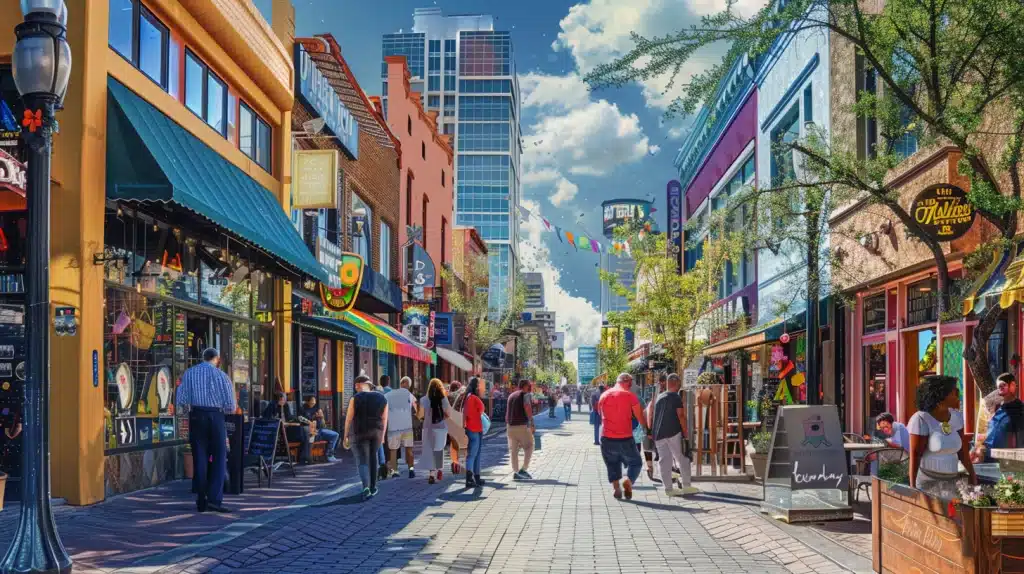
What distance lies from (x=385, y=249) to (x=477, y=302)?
2058cm

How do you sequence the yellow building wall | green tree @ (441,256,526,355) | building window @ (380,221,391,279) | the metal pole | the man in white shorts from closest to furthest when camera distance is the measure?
the metal pole
the yellow building wall
the man in white shorts
building window @ (380,221,391,279)
green tree @ (441,256,526,355)

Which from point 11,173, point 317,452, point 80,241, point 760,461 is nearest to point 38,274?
point 11,173

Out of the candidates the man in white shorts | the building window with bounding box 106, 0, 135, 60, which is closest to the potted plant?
the man in white shorts

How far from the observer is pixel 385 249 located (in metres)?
37.2

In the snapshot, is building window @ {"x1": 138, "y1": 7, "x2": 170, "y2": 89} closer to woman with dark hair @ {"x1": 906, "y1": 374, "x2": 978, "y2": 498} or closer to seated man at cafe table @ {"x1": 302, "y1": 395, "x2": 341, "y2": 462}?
seated man at cafe table @ {"x1": 302, "y1": 395, "x2": 341, "y2": 462}

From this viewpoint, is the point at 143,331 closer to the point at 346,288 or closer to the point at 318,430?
A: the point at 318,430

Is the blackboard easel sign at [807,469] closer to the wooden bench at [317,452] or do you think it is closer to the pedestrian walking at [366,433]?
the pedestrian walking at [366,433]

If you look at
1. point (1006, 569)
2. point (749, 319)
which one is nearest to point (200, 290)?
point (1006, 569)

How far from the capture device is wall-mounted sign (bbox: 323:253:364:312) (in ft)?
82.6

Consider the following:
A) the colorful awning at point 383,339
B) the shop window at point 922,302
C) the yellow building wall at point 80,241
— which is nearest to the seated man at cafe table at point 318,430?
the colorful awning at point 383,339

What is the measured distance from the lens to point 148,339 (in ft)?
51.6

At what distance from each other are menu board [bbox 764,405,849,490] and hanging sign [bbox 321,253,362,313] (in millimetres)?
14403

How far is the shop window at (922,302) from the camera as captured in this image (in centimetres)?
1755

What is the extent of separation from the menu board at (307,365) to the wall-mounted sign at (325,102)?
4.95 meters
